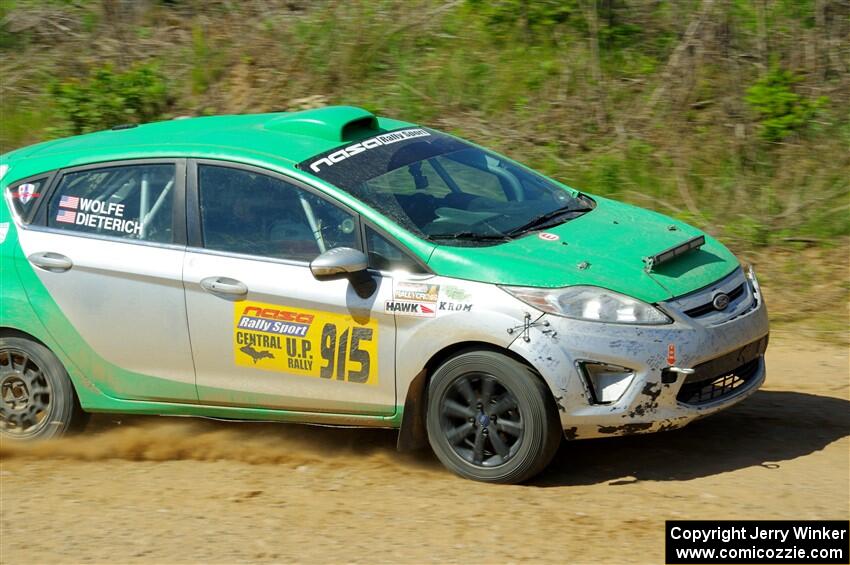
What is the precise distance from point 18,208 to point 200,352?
1454mm

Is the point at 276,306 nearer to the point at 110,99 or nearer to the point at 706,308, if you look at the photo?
the point at 706,308

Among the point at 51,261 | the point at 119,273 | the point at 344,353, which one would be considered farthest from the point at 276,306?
the point at 51,261

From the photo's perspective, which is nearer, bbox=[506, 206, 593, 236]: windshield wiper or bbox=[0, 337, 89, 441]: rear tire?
bbox=[506, 206, 593, 236]: windshield wiper

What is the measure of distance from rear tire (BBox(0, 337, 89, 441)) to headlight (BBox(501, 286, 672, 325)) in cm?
265

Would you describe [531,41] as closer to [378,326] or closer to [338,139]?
[338,139]

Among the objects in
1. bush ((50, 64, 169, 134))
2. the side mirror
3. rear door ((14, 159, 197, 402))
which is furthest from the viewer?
bush ((50, 64, 169, 134))

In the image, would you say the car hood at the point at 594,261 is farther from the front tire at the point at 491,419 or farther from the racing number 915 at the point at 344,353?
Answer: the racing number 915 at the point at 344,353

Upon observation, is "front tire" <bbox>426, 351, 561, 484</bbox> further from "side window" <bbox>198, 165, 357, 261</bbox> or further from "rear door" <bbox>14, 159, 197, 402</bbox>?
"rear door" <bbox>14, 159, 197, 402</bbox>

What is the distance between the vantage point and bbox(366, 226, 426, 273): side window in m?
5.13

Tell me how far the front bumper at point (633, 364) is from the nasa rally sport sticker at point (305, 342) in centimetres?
78

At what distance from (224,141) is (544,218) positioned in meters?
1.71

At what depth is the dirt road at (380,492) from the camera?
15.0ft

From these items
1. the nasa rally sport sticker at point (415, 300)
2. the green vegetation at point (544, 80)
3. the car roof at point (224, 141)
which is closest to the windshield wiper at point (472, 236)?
the nasa rally sport sticker at point (415, 300)

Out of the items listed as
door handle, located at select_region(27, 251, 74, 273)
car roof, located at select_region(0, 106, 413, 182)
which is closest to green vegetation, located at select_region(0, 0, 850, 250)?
car roof, located at select_region(0, 106, 413, 182)
